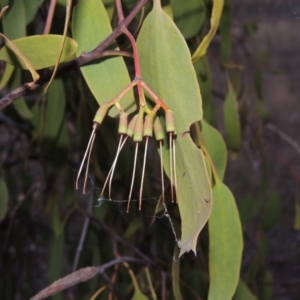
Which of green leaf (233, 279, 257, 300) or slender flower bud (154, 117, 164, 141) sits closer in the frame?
slender flower bud (154, 117, 164, 141)

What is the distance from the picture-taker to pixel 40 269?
94.3 inches

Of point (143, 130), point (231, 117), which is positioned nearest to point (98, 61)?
point (143, 130)

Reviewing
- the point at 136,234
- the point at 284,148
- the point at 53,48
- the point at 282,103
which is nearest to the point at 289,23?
the point at 282,103

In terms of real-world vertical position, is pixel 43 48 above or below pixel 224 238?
above

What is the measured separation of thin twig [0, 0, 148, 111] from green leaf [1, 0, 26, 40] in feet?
0.45

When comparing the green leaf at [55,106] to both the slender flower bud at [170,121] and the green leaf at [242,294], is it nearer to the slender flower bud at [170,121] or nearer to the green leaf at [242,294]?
the green leaf at [242,294]

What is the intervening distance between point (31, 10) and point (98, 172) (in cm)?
42

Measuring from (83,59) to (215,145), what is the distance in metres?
0.26

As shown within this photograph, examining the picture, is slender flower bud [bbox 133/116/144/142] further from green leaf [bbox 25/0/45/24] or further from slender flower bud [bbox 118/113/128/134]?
green leaf [bbox 25/0/45/24]

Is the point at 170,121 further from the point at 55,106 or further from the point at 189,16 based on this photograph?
the point at 55,106

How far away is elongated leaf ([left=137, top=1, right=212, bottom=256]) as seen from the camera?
56cm

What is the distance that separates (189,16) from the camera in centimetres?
90

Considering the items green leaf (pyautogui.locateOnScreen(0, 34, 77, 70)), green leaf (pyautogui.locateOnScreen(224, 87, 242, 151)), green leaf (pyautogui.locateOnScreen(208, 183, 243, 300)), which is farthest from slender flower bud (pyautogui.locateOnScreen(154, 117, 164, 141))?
green leaf (pyautogui.locateOnScreen(224, 87, 242, 151))

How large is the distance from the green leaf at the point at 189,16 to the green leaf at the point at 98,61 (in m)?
0.24
